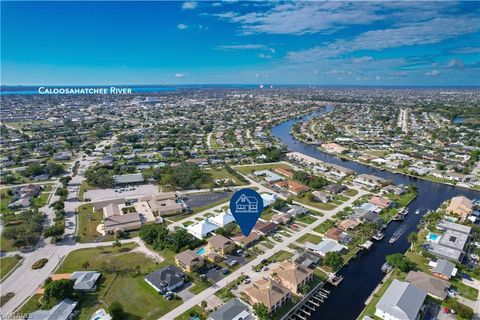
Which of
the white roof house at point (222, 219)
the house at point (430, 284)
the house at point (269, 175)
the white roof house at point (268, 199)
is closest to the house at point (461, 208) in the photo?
the house at point (430, 284)

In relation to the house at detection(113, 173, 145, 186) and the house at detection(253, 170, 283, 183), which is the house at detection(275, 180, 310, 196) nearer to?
the house at detection(253, 170, 283, 183)

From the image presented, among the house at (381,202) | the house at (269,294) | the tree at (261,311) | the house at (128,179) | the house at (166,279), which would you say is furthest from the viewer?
the house at (128,179)

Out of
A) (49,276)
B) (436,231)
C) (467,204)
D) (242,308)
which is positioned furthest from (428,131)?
(49,276)

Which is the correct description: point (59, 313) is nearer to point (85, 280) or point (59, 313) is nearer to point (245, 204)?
point (85, 280)

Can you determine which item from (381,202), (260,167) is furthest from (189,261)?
(260,167)

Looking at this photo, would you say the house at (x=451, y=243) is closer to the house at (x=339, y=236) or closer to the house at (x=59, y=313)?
the house at (x=339, y=236)

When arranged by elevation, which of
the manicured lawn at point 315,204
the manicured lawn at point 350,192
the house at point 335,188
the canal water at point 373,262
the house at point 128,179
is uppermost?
the house at point 128,179

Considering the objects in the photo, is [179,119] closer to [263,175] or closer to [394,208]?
[263,175]

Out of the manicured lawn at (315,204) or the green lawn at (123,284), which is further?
the manicured lawn at (315,204)
